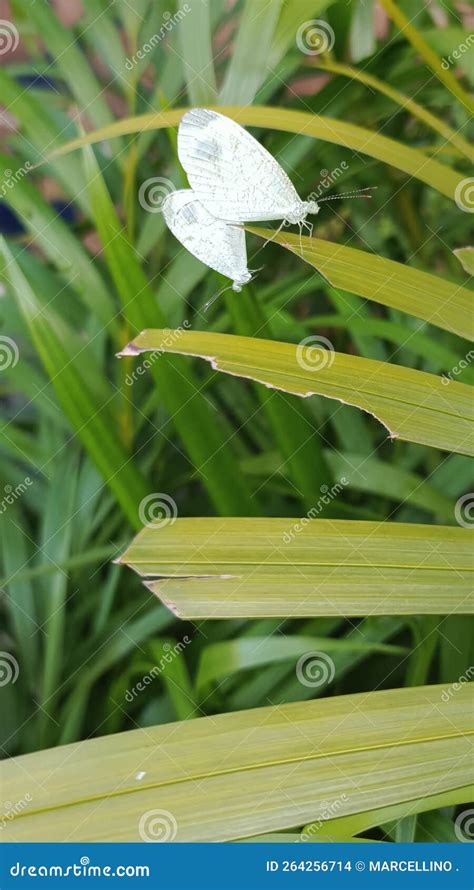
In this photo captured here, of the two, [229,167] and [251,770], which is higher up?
[229,167]

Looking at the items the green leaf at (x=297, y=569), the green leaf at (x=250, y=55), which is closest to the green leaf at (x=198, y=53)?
the green leaf at (x=250, y=55)

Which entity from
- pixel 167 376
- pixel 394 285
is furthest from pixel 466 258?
pixel 167 376

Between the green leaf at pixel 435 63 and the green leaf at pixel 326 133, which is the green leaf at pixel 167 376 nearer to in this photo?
the green leaf at pixel 326 133

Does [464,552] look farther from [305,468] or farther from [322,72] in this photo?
[322,72]

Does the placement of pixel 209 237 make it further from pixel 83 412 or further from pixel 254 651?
pixel 254 651

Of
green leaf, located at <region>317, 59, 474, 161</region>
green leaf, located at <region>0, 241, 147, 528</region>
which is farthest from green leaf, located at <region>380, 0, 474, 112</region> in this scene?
green leaf, located at <region>0, 241, 147, 528</region>
